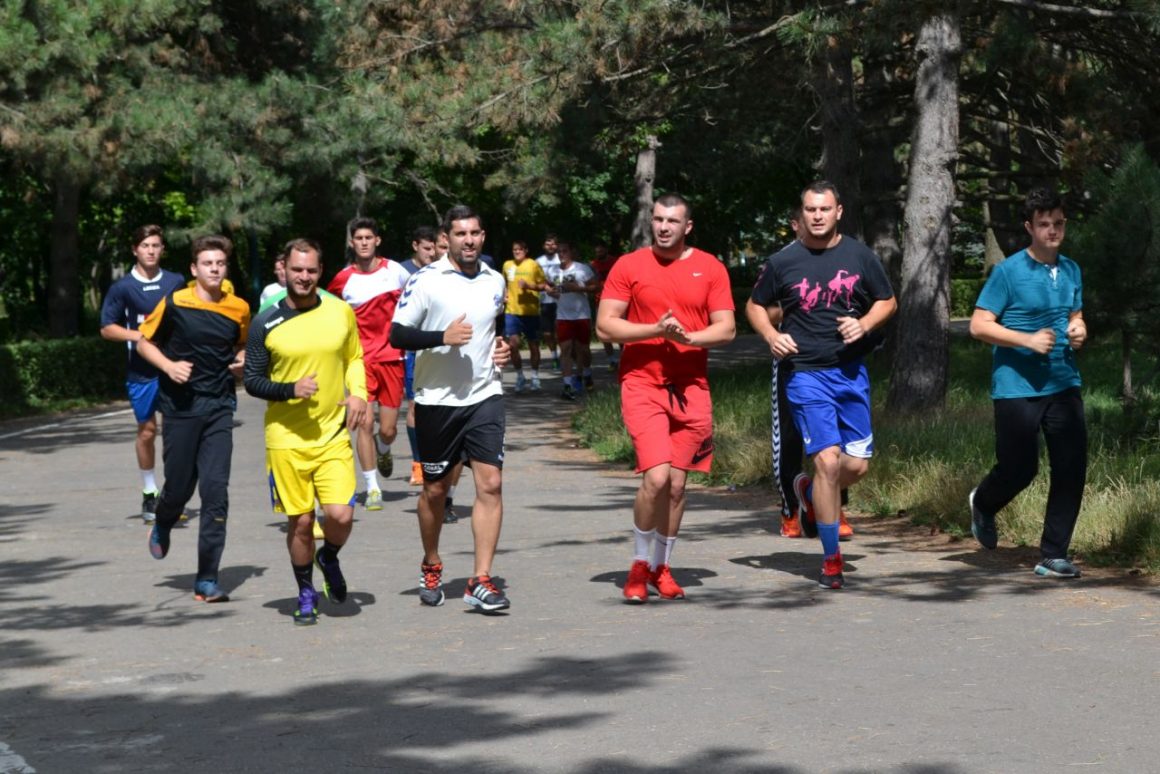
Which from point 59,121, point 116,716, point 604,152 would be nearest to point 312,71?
point 59,121

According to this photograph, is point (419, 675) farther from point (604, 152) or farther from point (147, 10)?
point (147, 10)

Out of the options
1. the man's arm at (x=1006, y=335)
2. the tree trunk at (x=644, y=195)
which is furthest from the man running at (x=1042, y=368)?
the tree trunk at (x=644, y=195)

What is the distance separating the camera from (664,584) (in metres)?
9.05

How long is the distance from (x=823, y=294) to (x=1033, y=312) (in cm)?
102

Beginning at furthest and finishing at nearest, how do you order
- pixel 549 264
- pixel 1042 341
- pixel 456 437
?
pixel 549 264
pixel 1042 341
pixel 456 437

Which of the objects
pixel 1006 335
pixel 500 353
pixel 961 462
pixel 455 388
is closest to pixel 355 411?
pixel 455 388

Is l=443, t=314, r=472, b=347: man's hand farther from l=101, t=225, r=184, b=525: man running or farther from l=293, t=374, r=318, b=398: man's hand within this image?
l=101, t=225, r=184, b=525: man running

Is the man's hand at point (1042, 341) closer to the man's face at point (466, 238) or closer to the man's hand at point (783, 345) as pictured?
the man's hand at point (783, 345)

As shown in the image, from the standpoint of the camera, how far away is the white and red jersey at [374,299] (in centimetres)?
1295

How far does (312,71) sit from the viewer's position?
3503 centimetres

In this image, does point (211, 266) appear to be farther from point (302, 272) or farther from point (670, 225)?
point (670, 225)

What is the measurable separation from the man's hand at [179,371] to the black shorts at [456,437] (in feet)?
4.44

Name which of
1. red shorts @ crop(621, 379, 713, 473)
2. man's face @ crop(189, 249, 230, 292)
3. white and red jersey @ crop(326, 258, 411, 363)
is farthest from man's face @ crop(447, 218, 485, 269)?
white and red jersey @ crop(326, 258, 411, 363)

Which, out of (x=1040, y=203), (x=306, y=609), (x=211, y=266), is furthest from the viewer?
(x=211, y=266)
